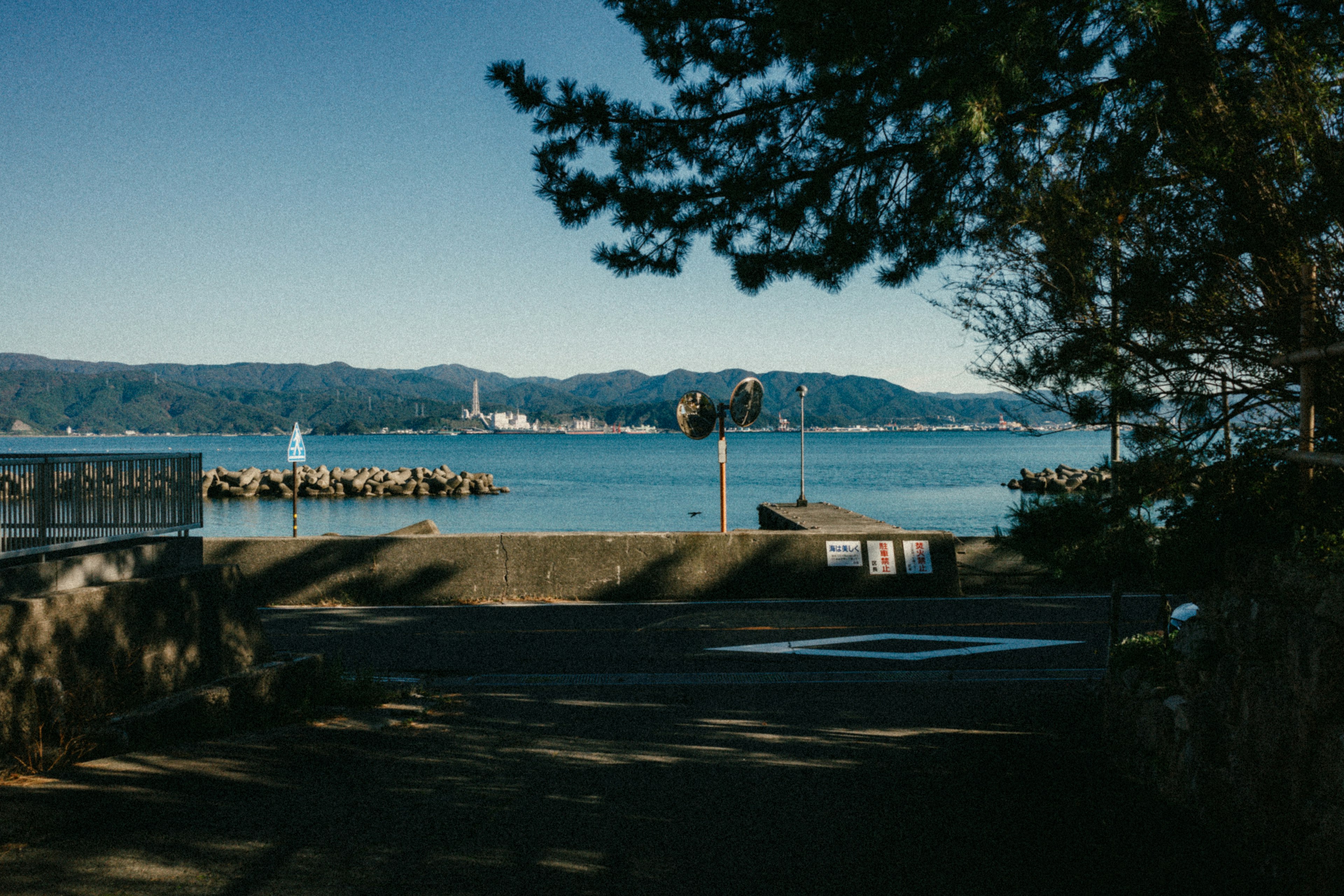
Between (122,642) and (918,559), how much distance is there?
1088cm

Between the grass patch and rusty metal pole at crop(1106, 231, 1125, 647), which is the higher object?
rusty metal pole at crop(1106, 231, 1125, 647)

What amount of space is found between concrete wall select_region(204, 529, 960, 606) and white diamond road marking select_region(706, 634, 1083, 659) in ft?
9.91

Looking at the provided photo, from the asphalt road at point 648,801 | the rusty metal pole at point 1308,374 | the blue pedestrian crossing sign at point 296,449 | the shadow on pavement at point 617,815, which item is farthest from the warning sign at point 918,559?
the blue pedestrian crossing sign at point 296,449

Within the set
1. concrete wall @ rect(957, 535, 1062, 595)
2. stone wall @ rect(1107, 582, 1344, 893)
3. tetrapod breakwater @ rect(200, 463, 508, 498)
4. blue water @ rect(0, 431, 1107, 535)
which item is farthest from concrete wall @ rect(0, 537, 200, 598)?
tetrapod breakwater @ rect(200, 463, 508, 498)

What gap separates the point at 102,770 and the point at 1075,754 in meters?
5.99

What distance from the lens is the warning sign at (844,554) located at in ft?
46.0

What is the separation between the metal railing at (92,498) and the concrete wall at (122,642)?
0.75 m

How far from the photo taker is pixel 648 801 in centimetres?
527

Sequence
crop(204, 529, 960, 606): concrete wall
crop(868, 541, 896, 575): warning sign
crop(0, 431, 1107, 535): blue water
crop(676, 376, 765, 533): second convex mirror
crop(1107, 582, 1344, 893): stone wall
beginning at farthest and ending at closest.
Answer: crop(0, 431, 1107, 535): blue water
crop(676, 376, 765, 533): second convex mirror
crop(868, 541, 896, 575): warning sign
crop(204, 529, 960, 606): concrete wall
crop(1107, 582, 1344, 893): stone wall

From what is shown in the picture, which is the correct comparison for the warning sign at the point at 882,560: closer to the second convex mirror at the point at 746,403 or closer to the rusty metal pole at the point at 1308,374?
the second convex mirror at the point at 746,403

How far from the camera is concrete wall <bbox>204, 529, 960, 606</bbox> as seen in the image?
13.5 meters

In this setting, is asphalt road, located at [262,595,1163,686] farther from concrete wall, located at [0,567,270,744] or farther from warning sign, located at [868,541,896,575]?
concrete wall, located at [0,567,270,744]

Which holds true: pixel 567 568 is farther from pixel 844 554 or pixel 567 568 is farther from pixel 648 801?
pixel 648 801

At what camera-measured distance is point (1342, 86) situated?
5031mm
